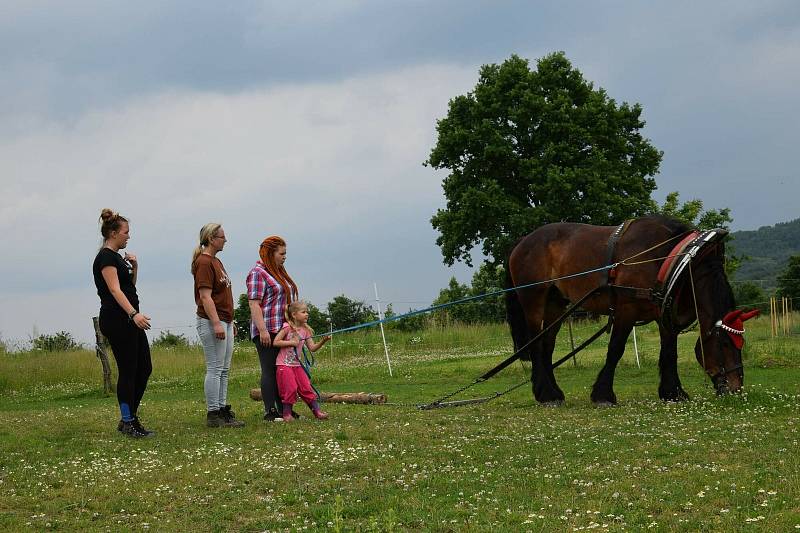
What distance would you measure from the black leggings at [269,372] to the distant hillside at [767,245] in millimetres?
105192

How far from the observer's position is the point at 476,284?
52.3m

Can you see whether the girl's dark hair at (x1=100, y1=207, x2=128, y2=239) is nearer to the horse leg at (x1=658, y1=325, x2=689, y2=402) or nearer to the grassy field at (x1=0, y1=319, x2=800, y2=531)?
the grassy field at (x1=0, y1=319, x2=800, y2=531)

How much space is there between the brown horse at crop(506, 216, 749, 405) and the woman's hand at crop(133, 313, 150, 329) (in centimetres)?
585

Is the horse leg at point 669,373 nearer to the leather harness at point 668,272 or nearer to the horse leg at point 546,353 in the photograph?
the leather harness at point 668,272

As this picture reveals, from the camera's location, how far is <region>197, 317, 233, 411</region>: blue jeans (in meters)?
10.4

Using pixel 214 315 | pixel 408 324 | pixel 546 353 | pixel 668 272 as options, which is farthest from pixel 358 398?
pixel 408 324

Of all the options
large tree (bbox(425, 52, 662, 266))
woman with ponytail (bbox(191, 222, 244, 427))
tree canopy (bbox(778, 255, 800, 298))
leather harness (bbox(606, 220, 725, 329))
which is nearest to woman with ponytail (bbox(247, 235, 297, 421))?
woman with ponytail (bbox(191, 222, 244, 427))

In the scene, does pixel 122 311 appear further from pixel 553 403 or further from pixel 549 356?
pixel 549 356

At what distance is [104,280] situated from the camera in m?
9.71

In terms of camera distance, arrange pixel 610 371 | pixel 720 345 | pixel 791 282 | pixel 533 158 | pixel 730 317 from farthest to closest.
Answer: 1. pixel 791 282
2. pixel 533 158
3. pixel 610 371
4. pixel 720 345
5. pixel 730 317

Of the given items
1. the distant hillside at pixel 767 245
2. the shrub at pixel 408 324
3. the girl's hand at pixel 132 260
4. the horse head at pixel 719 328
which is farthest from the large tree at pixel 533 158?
the distant hillside at pixel 767 245

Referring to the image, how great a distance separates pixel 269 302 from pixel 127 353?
1.93 metres

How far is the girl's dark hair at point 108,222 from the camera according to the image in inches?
385

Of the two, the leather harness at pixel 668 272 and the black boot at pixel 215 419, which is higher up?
the leather harness at pixel 668 272
